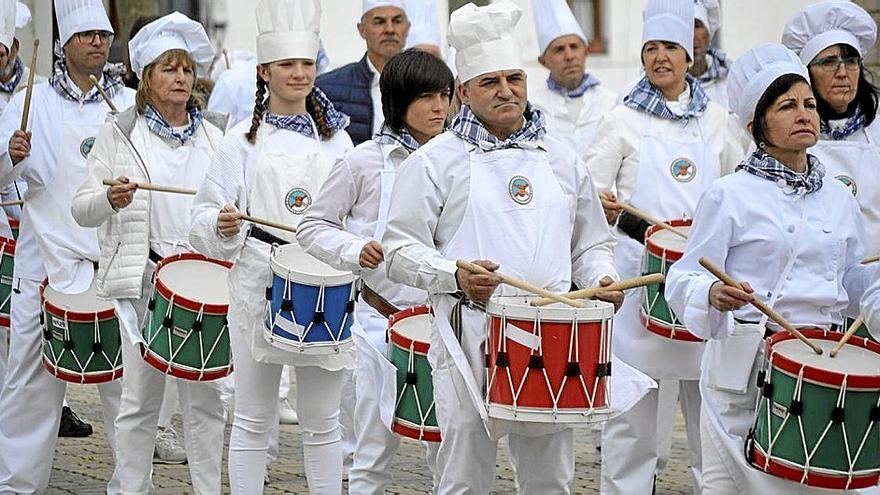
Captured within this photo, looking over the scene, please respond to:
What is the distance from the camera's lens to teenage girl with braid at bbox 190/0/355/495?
24.0 ft

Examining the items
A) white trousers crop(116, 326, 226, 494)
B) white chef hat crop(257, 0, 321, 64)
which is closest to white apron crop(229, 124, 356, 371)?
white chef hat crop(257, 0, 321, 64)

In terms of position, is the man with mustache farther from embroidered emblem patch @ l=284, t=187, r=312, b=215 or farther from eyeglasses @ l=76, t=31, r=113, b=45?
embroidered emblem patch @ l=284, t=187, r=312, b=215

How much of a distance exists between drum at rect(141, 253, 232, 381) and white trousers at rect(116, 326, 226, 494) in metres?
0.23

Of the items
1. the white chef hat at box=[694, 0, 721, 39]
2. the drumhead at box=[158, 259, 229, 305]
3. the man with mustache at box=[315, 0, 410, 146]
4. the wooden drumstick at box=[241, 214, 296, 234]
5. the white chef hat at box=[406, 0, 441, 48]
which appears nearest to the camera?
the wooden drumstick at box=[241, 214, 296, 234]

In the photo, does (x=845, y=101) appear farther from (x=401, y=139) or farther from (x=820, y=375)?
(x=820, y=375)

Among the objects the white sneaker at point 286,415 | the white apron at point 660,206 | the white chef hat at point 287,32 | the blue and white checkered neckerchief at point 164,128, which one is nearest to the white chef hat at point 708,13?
the white apron at point 660,206

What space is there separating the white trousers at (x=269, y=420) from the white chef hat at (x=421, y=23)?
11.9 feet

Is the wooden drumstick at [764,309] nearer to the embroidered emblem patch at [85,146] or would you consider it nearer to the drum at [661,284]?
the drum at [661,284]

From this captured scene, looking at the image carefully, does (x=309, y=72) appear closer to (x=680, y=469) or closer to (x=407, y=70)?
(x=407, y=70)

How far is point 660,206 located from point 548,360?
250 cm

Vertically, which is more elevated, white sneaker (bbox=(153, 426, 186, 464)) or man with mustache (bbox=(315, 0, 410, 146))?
man with mustache (bbox=(315, 0, 410, 146))

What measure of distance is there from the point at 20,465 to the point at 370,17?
3.05 metres

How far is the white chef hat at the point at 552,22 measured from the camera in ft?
33.9

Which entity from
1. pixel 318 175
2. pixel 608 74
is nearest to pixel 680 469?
pixel 318 175
